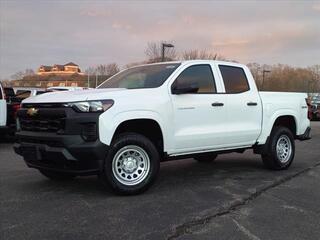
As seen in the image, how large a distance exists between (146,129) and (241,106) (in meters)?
1.96

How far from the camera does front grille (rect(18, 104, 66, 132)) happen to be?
19.9ft

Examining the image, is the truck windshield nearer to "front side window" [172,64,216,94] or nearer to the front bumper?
"front side window" [172,64,216,94]

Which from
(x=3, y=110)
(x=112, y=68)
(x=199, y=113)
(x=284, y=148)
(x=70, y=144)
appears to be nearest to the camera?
(x=70, y=144)

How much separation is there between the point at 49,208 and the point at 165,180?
2.37 metres

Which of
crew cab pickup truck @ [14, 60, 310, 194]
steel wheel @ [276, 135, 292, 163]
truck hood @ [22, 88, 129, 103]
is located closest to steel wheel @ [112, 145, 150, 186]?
crew cab pickup truck @ [14, 60, 310, 194]

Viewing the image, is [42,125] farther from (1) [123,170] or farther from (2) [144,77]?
(2) [144,77]

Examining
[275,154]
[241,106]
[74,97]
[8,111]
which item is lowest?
[275,154]

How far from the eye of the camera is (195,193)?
6633 mm

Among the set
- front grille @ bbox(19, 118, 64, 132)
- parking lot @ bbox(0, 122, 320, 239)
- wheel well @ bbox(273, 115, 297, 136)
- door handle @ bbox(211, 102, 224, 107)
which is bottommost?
parking lot @ bbox(0, 122, 320, 239)

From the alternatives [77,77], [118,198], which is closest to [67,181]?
[118,198]

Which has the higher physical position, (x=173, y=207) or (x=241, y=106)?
(x=241, y=106)

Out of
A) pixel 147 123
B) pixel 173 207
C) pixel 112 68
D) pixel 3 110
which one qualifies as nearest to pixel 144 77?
pixel 147 123

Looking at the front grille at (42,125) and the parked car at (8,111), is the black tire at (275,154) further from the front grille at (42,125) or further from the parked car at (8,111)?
the parked car at (8,111)

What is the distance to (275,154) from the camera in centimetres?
862
